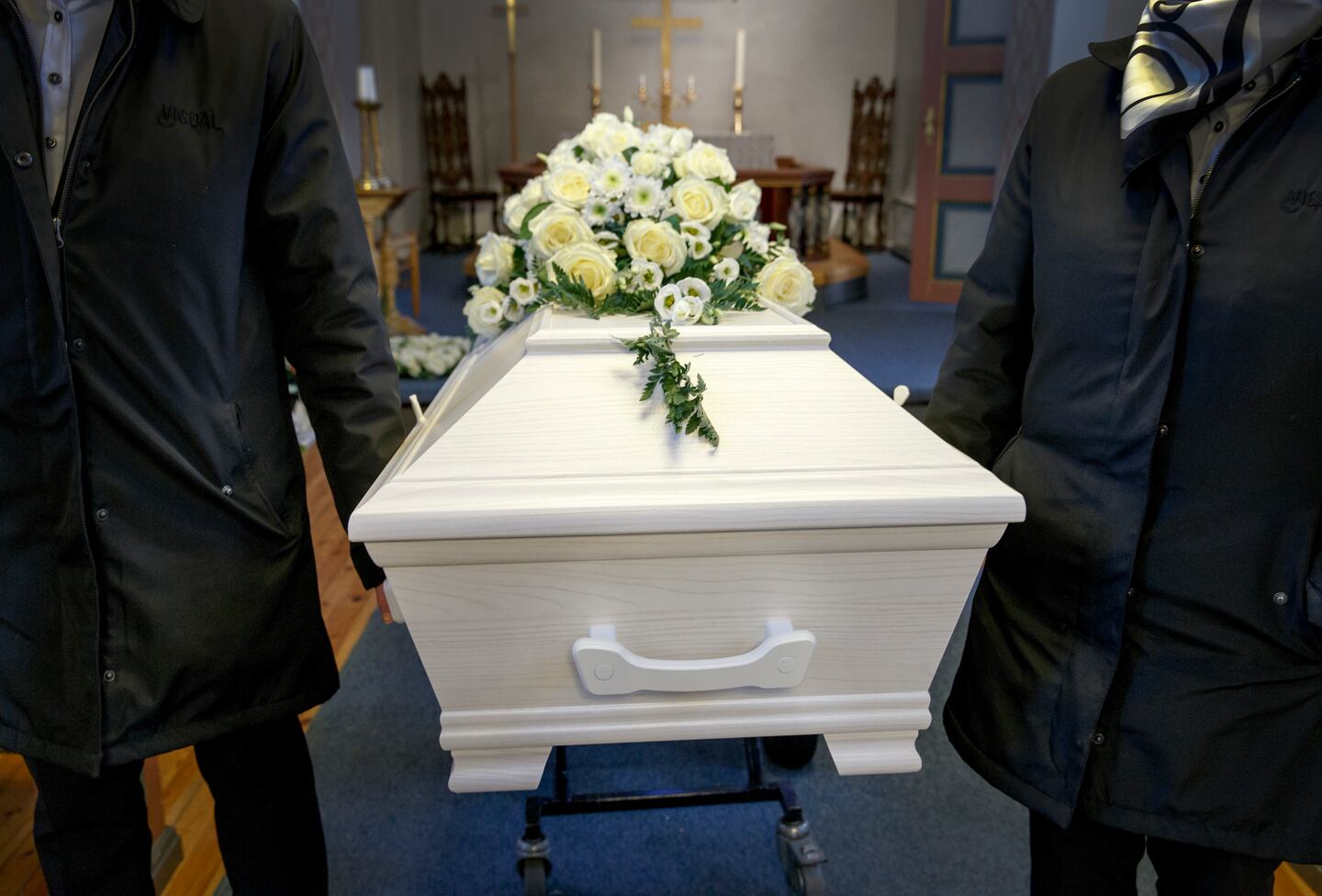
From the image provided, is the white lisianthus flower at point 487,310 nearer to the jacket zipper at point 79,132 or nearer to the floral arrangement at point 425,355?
the jacket zipper at point 79,132

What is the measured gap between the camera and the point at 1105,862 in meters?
1.14

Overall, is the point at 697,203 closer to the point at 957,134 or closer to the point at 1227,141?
the point at 1227,141

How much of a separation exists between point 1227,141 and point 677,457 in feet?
1.94

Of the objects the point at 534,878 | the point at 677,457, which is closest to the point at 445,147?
the point at 534,878

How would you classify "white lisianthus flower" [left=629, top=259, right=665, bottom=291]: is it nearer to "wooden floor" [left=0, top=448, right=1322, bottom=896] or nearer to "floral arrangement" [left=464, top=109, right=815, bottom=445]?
"floral arrangement" [left=464, top=109, right=815, bottom=445]

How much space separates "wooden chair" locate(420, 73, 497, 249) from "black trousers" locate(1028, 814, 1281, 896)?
27.7 feet

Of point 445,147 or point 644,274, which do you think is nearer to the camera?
point 644,274

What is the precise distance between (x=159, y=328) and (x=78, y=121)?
0.21 meters


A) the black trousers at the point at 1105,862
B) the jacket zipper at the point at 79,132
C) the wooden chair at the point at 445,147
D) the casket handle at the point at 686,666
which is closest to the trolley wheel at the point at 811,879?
the black trousers at the point at 1105,862

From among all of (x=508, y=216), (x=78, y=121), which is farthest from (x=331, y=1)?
(x=78, y=121)

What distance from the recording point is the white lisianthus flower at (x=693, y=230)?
156 centimetres

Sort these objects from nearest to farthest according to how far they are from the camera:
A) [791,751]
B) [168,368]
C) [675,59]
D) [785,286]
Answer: [168,368], [785,286], [791,751], [675,59]

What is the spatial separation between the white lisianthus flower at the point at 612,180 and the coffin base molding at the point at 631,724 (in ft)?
2.81

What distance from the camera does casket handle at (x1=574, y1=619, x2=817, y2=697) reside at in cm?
96
